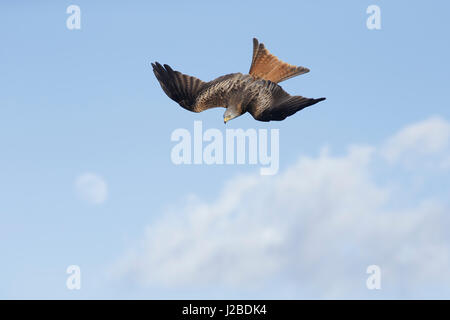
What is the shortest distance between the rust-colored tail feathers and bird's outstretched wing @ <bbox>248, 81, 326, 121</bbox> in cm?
21

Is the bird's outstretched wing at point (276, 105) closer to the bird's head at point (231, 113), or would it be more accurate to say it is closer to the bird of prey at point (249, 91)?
the bird of prey at point (249, 91)

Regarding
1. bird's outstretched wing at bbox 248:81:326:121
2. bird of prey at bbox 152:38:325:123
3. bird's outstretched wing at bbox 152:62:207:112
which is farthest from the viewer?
bird's outstretched wing at bbox 248:81:326:121

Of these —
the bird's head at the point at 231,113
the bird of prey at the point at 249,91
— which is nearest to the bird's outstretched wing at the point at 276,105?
the bird of prey at the point at 249,91

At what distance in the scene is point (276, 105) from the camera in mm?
13406

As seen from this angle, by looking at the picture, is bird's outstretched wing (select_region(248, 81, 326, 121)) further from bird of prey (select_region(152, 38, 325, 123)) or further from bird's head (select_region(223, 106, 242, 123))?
bird's head (select_region(223, 106, 242, 123))

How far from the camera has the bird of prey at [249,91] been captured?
13.2 metres

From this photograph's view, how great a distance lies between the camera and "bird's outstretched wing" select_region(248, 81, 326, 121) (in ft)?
43.8

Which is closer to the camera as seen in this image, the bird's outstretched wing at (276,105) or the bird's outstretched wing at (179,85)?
the bird's outstretched wing at (179,85)

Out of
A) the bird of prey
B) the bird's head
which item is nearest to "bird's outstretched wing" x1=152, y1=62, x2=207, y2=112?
the bird of prey

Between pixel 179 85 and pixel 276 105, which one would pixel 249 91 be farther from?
pixel 179 85
